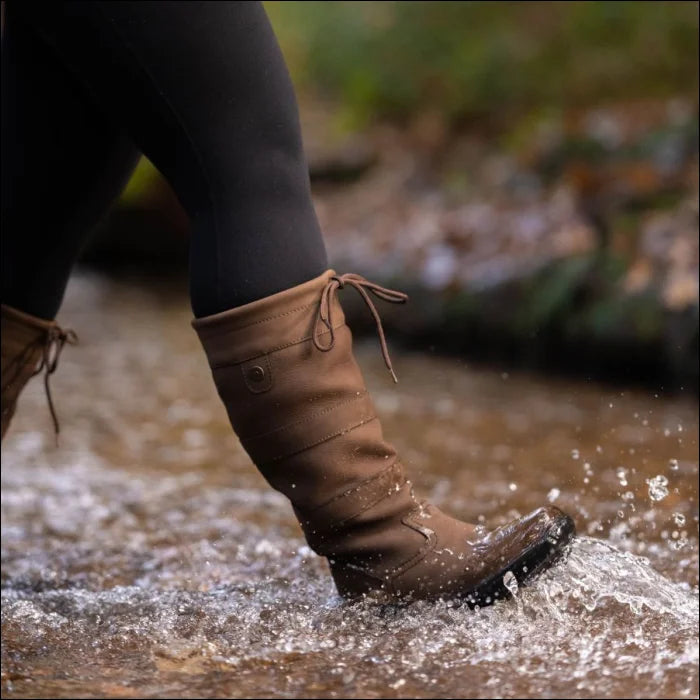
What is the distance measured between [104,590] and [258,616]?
30 centimetres

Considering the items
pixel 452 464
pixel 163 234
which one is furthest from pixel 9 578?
pixel 163 234

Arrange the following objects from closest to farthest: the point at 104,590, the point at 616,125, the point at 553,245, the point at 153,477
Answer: the point at 104,590 < the point at 153,477 < the point at 553,245 < the point at 616,125

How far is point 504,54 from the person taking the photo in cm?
444

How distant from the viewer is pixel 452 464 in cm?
231

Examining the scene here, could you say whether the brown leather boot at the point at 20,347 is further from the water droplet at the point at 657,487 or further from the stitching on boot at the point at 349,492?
the water droplet at the point at 657,487

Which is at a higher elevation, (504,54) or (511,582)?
(504,54)

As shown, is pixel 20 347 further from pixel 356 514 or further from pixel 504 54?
pixel 504 54

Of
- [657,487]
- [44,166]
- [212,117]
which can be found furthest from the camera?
[657,487]

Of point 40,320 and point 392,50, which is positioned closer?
point 40,320

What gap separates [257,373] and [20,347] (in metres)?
0.43

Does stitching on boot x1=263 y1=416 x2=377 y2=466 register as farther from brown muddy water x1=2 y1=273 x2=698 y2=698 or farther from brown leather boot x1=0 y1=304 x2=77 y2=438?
brown leather boot x1=0 y1=304 x2=77 y2=438

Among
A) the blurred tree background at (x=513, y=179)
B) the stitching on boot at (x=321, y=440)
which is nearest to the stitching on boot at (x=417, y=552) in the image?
the stitching on boot at (x=321, y=440)

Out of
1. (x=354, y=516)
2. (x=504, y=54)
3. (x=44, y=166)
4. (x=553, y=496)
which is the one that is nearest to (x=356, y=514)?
(x=354, y=516)

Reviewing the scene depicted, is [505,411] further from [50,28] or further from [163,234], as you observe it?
[163,234]
